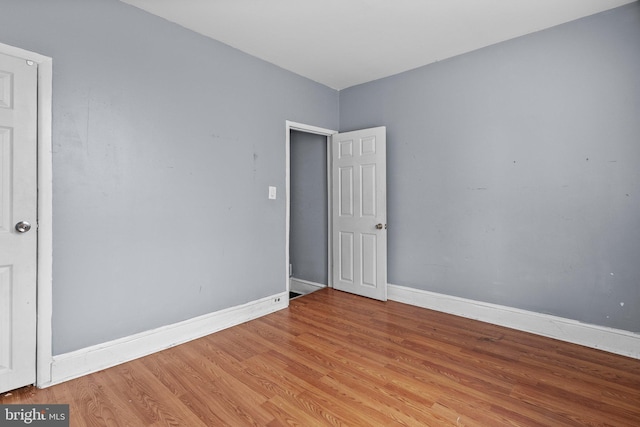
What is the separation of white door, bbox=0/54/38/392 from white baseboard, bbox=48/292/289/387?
0.59 feet

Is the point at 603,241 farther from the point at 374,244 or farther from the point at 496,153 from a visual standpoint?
the point at 374,244

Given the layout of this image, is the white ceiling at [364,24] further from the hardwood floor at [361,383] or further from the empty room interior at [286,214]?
the hardwood floor at [361,383]

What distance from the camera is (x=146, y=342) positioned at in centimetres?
249

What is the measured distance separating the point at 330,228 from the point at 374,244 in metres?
0.74

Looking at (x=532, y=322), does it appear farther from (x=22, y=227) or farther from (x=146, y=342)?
(x=22, y=227)

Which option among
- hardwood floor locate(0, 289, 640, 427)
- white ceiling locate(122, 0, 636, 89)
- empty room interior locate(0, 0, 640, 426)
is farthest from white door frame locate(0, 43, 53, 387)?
white ceiling locate(122, 0, 636, 89)

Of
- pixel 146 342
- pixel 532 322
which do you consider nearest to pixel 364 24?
pixel 532 322

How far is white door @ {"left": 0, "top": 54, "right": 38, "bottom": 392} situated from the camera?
1.92 m

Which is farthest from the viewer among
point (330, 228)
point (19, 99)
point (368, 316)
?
point (330, 228)

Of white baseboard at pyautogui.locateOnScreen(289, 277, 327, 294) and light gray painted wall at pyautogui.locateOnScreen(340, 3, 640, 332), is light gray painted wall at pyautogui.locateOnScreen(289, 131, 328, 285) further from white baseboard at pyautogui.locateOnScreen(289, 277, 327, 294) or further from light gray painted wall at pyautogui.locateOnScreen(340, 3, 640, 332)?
light gray painted wall at pyautogui.locateOnScreen(340, 3, 640, 332)

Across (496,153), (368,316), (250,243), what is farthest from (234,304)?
A: (496,153)

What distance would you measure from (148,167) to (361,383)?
2.27m

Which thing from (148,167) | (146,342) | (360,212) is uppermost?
(148,167)

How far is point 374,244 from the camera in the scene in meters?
3.87
